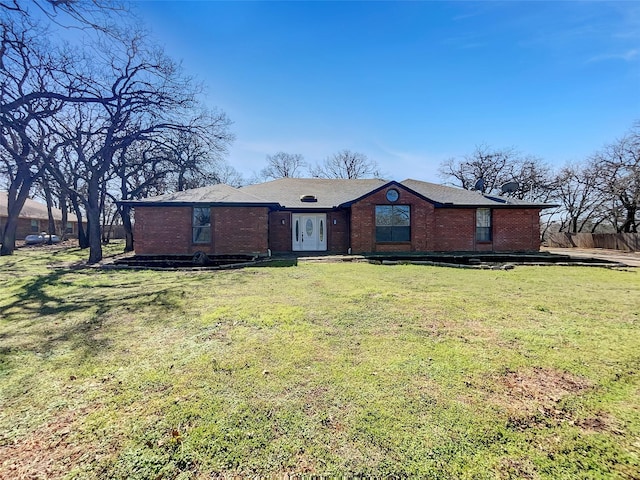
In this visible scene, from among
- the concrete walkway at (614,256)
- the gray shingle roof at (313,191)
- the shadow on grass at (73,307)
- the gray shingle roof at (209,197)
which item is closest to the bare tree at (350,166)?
the gray shingle roof at (313,191)

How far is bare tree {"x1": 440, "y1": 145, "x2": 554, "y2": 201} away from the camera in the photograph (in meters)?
31.0

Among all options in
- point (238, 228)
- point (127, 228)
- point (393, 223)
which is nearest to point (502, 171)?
point (393, 223)

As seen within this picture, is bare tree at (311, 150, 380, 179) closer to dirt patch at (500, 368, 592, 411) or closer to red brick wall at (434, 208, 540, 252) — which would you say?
red brick wall at (434, 208, 540, 252)

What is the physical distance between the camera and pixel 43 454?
204 cm

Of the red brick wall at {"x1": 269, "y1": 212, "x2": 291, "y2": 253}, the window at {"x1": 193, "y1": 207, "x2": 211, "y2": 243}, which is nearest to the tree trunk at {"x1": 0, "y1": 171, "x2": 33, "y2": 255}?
the window at {"x1": 193, "y1": 207, "x2": 211, "y2": 243}

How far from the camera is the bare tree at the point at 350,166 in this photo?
131 ft

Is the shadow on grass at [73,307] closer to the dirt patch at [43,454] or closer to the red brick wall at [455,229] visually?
the dirt patch at [43,454]

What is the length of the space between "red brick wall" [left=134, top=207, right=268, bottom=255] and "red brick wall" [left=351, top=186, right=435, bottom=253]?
467 cm

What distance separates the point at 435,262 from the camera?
12.0 m

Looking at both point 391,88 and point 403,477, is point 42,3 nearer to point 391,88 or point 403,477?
point 391,88

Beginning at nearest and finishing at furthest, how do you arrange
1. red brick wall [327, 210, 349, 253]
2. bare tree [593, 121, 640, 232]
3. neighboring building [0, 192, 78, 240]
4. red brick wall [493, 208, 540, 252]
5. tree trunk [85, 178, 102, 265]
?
tree trunk [85, 178, 102, 265]
red brick wall [327, 210, 349, 253]
red brick wall [493, 208, 540, 252]
bare tree [593, 121, 640, 232]
neighboring building [0, 192, 78, 240]

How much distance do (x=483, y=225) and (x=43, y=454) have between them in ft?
59.4

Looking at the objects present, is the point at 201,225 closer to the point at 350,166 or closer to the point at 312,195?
the point at 312,195

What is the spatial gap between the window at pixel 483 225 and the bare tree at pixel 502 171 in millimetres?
15149
